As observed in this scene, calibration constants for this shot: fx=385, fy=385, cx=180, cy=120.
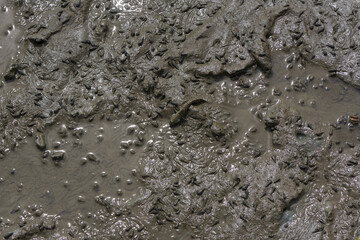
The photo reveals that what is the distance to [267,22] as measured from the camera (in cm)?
425

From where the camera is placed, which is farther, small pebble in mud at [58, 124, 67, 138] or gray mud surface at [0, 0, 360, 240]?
small pebble in mud at [58, 124, 67, 138]

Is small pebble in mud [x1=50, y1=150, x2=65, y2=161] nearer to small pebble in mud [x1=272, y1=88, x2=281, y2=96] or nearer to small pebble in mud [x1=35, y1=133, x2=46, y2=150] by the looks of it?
small pebble in mud [x1=35, y1=133, x2=46, y2=150]

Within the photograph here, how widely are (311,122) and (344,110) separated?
1.34 ft

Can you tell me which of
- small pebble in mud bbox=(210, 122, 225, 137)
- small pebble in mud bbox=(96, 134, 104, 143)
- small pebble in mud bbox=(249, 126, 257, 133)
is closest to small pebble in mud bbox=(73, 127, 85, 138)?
small pebble in mud bbox=(96, 134, 104, 143)

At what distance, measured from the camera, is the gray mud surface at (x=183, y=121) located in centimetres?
394

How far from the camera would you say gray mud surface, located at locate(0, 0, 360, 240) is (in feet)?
12.9

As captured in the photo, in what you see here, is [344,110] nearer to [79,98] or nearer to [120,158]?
[120,158]

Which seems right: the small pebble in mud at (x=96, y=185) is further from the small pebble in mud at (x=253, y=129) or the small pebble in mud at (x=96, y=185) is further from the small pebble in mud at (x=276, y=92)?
the small pebble in mud at (x=276, y=92)

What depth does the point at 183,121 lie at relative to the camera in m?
4.11

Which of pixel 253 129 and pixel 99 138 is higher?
pixel 99 138

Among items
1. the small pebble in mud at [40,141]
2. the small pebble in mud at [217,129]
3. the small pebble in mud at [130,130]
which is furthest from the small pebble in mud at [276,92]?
the small pebble in mud at [40,141]

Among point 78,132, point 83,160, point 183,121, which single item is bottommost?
point 83,160

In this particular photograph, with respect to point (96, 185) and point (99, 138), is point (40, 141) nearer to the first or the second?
point (99, 138)

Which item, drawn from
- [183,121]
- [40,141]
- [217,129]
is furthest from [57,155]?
[217,129]
